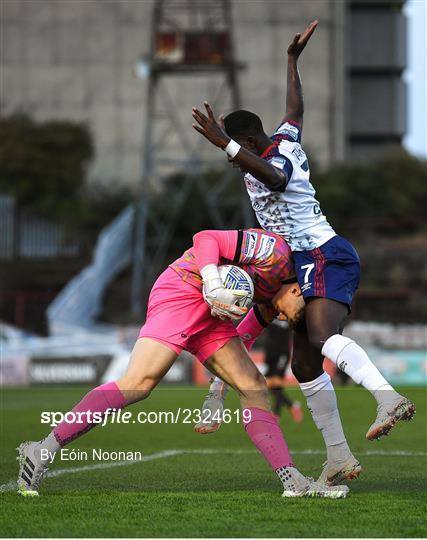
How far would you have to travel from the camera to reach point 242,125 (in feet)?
27.2

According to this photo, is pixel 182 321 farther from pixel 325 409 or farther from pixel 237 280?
pixel 325 409

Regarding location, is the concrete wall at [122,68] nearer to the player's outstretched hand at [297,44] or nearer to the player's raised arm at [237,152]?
the player's outstretched hand at [297,44]

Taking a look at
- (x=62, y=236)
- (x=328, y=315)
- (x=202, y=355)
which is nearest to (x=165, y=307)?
(x=202, y=355)

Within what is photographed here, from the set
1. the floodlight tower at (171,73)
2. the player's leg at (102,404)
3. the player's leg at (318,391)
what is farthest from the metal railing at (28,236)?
the player's leg at (102,404)

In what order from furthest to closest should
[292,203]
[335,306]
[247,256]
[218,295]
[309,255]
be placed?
[292,203] → [309,255] → [335,306] → [247,256] → [218,295]

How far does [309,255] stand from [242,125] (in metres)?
0.94

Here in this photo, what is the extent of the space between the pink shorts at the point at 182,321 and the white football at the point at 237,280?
219mm

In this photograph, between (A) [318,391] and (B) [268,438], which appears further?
(A) [318,391]

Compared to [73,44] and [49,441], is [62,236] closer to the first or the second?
[73,44]

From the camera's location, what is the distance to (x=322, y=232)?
8.34 metres

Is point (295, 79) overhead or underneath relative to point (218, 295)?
overhead

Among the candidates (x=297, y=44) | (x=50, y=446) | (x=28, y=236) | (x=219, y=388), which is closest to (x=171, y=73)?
(x=28, y=236)

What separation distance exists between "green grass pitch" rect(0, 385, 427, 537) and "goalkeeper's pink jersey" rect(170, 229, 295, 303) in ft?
4.46

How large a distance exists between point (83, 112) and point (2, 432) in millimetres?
48592
